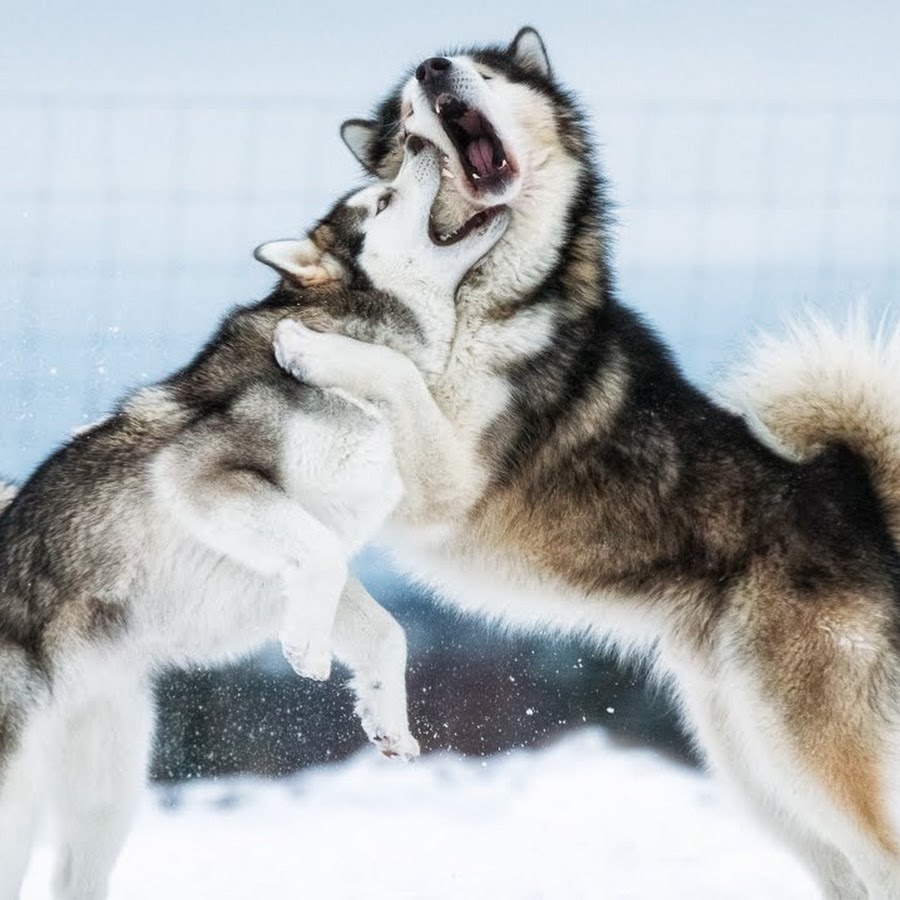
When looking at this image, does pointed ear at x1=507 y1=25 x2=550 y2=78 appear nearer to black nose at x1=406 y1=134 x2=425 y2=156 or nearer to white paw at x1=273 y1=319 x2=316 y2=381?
black nose at x1=406 y1=134 x2=425 y2=156

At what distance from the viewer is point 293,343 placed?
13.0ft

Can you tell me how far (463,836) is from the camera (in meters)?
5.75

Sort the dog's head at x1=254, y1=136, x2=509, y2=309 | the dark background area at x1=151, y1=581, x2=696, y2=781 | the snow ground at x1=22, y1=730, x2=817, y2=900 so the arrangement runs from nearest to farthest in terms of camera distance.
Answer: the dog's head at x1=254, y1=136, x2=509, y2=309, the snow ground at x1=22, y1=730, x2=817, y2=900, the dark background area at x1=151, y1=581, x2=696, y2=781

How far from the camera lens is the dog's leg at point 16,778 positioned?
3.67 metres

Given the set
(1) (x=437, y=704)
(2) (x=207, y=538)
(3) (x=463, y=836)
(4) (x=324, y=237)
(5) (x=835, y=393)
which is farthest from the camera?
(1) (x=437, y=704)

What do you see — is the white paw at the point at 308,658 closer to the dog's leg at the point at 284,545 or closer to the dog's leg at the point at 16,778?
the dog's leg at the point at 284,545

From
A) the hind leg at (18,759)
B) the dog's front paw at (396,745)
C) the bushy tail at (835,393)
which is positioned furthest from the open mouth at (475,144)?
the hind leg at (18,759)

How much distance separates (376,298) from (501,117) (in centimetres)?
62

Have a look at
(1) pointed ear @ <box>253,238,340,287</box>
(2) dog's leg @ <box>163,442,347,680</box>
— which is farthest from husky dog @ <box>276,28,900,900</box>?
(2) dog's leg @ <box>163,442,347,680</box>

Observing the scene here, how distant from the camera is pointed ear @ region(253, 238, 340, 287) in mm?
4164

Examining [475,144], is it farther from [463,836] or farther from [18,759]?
[463,836]

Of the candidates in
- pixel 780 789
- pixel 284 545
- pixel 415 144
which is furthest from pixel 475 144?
pixel 780 789

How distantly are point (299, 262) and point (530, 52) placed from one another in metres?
0.98

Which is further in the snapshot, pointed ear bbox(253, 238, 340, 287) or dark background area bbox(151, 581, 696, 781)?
dark background area bbox(151, 581, 696, 781)
